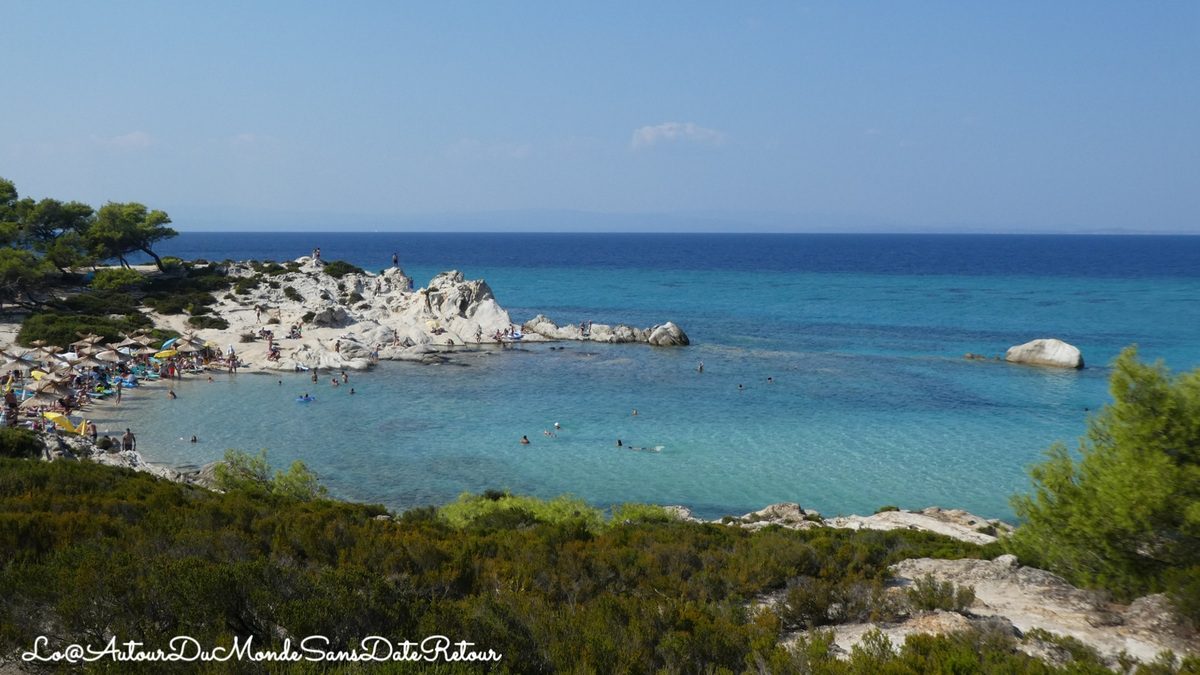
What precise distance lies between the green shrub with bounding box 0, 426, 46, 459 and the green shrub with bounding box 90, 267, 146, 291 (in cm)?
4396

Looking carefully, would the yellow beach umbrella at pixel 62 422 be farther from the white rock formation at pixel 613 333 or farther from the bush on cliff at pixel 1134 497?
the white rock formation at pixel 613 333

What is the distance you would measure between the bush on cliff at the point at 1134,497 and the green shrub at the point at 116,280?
6709cm

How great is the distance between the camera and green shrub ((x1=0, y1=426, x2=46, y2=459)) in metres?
20.8

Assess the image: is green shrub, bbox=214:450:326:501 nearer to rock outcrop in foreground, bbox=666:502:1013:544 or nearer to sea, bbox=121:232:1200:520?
sea, bbox=121:232:1200:520

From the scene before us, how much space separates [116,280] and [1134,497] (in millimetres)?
68918

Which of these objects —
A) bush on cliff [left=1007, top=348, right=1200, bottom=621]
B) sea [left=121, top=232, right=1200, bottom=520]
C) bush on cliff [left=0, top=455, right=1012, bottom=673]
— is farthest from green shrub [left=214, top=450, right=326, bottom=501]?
bush on cliff [left=1007, top=348, right=1200, bottom=621]

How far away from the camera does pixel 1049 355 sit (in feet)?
161

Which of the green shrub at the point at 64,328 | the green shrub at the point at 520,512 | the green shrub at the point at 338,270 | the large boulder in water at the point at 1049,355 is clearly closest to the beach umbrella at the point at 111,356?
the green shrub at the point at 64,328

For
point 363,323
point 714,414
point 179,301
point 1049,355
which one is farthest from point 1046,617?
point 179,301

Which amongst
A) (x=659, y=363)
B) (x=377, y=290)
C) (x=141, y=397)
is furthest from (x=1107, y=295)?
(x=141, y=397)

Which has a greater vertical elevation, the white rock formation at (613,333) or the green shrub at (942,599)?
the green shrub at (942,599)

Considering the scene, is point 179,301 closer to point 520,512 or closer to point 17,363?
point 17,363

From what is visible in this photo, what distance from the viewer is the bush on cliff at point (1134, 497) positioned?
10.3 meters

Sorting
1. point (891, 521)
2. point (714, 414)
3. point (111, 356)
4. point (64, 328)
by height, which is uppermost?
point (64, 328)
